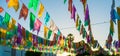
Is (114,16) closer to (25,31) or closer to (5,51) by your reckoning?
(25,31)

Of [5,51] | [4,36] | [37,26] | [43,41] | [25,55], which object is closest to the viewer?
[37,26]

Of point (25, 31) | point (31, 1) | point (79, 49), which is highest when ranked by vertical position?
point (31, 1)

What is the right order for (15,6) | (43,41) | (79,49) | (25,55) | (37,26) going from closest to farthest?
(15,6)
(37,26)
(43,41)
(25,55)
(79,49)

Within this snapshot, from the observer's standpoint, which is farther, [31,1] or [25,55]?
[25,55]

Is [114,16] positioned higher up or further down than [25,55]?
higher up

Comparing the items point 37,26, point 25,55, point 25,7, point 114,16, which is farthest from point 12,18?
point 25,55

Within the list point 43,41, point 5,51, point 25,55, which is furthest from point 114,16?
point 25,55

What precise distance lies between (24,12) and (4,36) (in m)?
14.5

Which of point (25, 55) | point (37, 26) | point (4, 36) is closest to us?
point (37, 26)

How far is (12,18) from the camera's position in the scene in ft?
53.7

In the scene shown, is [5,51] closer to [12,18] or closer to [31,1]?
[12,18]

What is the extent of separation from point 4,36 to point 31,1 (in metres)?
15.9

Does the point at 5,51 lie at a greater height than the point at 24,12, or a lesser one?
lesser

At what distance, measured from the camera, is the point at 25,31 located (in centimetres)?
2053
